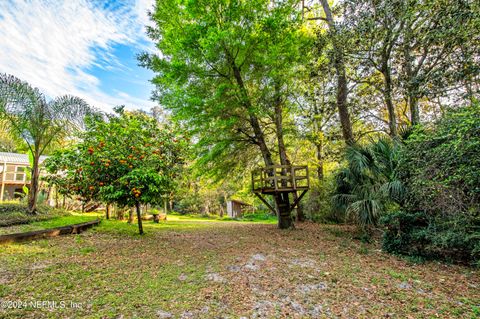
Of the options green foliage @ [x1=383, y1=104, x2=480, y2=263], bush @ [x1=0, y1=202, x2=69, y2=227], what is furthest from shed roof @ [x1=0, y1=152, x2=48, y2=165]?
green foliage @ [x1=383, y1=104, x2=480, y2=263]

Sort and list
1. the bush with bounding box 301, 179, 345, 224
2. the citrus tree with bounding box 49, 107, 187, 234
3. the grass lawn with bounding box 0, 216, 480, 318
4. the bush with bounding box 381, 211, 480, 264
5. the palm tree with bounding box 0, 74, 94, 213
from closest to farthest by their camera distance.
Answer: the grass lawn with bounding box 0, 216, 480, 318 < the bush with bounding box 381, 211, 480, 264 < the citrus tree with bounding box 49, 107, 187, 234 < the palm tree with bounding box 0, 74, 94, 213 < the bush with bounding box 301, 179, 345, 224

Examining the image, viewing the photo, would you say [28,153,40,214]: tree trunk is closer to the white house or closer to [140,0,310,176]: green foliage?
[140,0,310,176]: green foliage

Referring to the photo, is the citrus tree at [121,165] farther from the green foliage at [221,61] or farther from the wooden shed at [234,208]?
the wooden shed at [234,208]

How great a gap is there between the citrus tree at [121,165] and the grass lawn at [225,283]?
5.43 ft

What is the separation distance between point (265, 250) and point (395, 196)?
156 inches

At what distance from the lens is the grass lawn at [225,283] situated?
332 centimetres

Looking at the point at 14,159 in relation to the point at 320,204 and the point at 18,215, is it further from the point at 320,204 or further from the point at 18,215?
the point at 320,204

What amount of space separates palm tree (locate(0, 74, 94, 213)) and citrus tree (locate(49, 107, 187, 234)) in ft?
5.42

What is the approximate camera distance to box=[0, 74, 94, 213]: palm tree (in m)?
8.31

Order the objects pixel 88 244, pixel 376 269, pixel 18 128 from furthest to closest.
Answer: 1. pixel 18 128
2. pixel 88 244
3. pixel 376 269

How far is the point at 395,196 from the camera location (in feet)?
20.6

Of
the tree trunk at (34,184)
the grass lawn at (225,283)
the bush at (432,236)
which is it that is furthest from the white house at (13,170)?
the bush at (432,236)

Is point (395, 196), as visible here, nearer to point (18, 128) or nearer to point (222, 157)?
point (222, 157)

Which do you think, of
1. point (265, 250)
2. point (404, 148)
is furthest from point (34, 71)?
point (404, 148)
